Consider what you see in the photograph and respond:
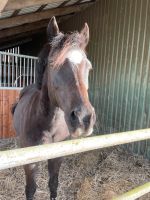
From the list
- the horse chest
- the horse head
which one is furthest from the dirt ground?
the horse head

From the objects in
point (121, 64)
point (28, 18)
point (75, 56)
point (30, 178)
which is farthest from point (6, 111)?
point (75, 56)

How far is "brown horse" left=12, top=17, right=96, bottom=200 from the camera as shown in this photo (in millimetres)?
1300

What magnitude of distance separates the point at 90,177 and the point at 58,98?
1.96 meters

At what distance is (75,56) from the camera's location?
4.82 feet

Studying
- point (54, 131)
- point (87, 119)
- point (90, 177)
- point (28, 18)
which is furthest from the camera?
point (28, 18)

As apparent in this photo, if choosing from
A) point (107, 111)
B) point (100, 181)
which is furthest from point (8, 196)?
point (107, 111)

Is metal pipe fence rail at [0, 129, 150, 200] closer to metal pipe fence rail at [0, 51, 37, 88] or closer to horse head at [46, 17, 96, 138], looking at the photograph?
horse head at [46, 17, 96, 138]

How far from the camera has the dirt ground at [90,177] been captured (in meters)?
2.85

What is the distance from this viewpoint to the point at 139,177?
3307 mm

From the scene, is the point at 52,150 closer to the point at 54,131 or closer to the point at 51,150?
the point at 51,150

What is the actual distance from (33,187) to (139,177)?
1.59 m

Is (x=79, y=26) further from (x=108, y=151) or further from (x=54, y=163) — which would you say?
(x=54, y=163)

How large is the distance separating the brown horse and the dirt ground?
0.48m

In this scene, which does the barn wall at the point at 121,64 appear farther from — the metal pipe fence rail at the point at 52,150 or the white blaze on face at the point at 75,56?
the metal pipe fence rail at the point at 52,150
